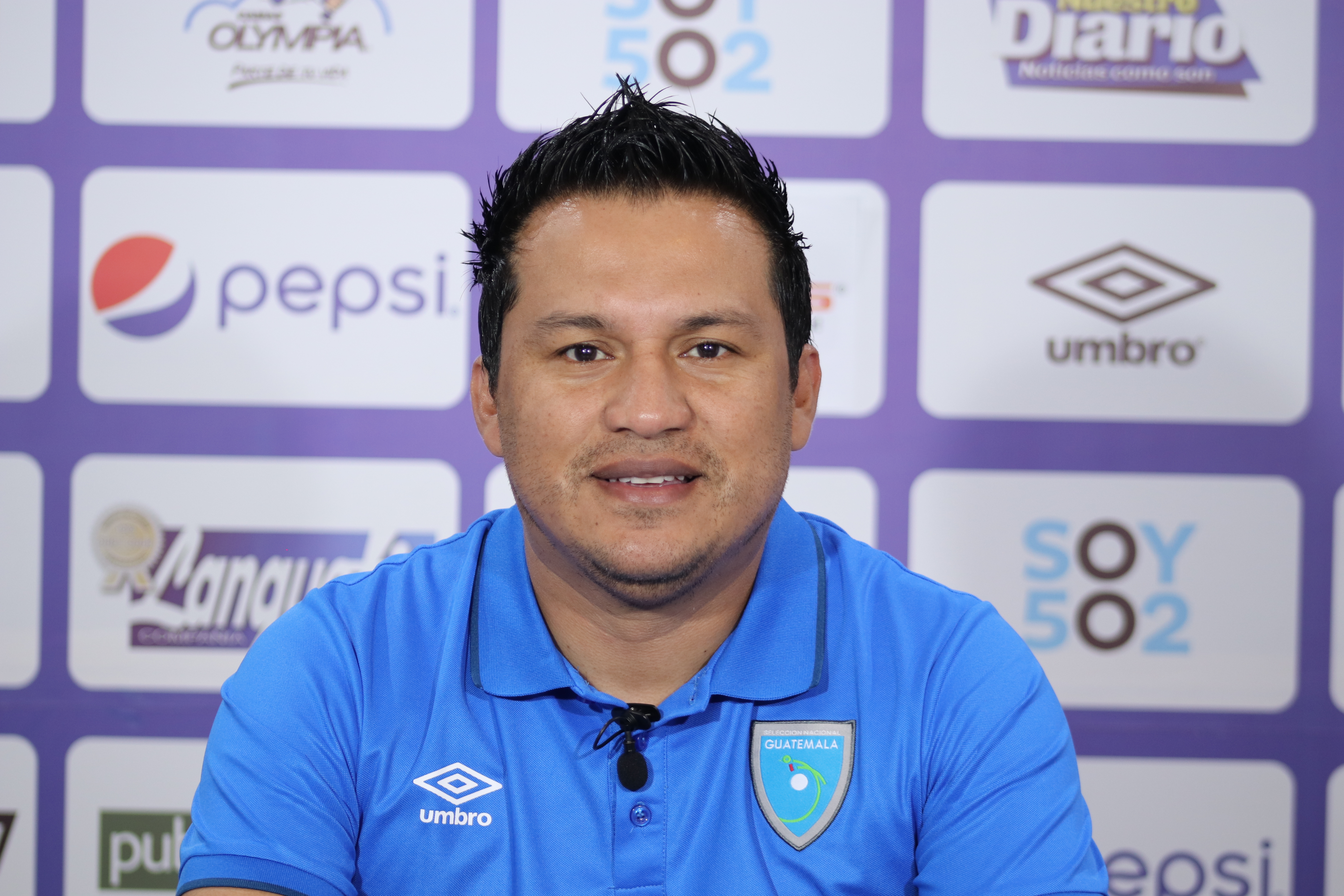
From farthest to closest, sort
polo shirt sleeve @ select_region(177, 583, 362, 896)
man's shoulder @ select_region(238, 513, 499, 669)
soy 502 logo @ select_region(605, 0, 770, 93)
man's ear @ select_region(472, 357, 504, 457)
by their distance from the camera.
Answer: soy 502 logo @ select_region(605, 0, 770, 93) < man's ear @ select_region(472, 357, 504, 457) < man's shoulder @ select_region(238, 513, 499, 669) < polo shirt sleeve @ select_region(177, 583, 362, 896)

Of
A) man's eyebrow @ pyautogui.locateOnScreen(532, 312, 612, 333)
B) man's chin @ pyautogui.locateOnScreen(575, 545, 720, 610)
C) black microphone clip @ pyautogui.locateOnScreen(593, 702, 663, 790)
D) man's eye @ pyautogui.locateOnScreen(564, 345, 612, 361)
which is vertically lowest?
black microphone clip @ pyautogui.locateOnScreen(593, 702, 663, 790)

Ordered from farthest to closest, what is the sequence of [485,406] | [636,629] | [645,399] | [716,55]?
[716,55]
[485,406]
[636,629]
[645,399]

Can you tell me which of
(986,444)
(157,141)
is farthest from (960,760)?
(157,141)

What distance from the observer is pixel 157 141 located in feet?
5.79

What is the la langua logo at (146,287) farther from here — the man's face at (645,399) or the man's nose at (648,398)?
the man's nose at (648,398)

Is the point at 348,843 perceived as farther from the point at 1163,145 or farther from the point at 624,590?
the point at 1163,145

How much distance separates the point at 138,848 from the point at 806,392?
1.47 meters

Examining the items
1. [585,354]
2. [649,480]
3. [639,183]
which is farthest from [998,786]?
[639,183]

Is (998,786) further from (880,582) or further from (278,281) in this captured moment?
(278,281)

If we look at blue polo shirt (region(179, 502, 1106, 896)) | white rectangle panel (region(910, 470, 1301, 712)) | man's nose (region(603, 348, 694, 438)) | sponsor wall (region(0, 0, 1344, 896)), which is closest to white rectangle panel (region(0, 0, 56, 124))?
sponsor wall (region(0, 0, 1344, 896))

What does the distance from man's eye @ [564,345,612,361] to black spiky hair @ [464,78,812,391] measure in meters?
0.09

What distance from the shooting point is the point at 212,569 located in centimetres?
178

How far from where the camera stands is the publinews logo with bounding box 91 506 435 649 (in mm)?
1771

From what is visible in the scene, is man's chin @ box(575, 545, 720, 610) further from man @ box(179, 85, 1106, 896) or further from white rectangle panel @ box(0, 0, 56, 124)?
white rectangle panel @ box(0, 0, 56, 124)
